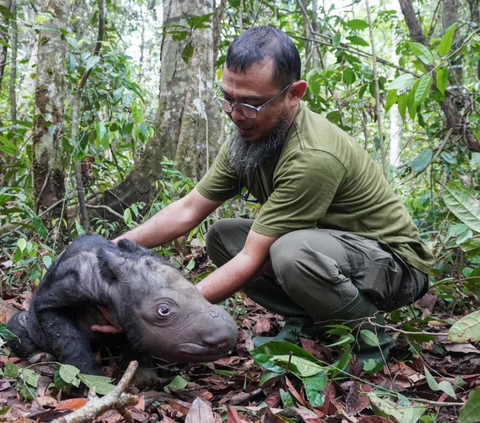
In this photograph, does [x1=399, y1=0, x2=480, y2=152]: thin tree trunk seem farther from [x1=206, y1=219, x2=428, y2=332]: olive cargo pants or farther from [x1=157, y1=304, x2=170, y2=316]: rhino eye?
[x1=157, y1=304, x2=170, y2=316]: rhino eye

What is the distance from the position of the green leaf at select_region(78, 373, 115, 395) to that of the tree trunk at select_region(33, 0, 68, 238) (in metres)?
2.82

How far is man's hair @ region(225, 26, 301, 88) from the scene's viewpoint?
10.5 ft

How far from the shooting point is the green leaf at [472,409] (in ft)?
7.15

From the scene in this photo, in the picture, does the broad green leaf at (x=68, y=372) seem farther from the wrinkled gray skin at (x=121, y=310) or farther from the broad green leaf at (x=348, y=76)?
the broad green leaf at (x=348, y=76)

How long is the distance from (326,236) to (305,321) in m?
0.78

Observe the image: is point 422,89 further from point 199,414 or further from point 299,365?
point 199,414

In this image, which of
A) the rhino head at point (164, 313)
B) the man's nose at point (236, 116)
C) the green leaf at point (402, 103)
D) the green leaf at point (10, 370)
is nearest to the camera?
the rhino head at point (164, 313)

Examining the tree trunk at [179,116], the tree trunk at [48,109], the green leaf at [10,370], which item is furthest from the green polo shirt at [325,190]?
the tree trunk at [48,109]

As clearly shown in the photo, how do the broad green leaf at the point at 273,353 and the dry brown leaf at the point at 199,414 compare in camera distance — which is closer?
the dry brown leaf at the point at 199,414

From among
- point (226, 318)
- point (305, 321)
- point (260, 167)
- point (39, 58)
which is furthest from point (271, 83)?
point (39, 58)

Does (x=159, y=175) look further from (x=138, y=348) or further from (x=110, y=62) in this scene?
(x=138, y=348)

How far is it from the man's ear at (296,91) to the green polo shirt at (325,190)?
112mm

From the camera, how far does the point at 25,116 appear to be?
33.0ft

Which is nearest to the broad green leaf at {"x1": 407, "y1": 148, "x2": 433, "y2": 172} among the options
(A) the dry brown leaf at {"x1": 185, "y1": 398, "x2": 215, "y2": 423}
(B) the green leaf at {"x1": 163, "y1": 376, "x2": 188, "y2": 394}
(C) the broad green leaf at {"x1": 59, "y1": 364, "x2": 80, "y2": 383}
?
(B) the green leaf at {"x1": 163, "y1": 376, "x2": 188, "y2": 394}
